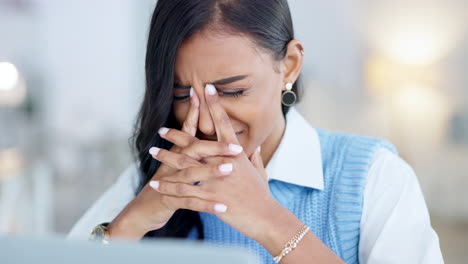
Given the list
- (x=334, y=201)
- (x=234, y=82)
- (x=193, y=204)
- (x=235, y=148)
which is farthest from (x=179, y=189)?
(x=334, y=201)

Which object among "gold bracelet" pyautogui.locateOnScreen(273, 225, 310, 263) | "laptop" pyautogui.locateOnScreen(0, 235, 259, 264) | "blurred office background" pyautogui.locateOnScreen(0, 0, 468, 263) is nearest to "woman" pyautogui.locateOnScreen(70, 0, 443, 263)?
"gold bracelet" pyautogui.locateOnScreen(273, 225, 310, 263)

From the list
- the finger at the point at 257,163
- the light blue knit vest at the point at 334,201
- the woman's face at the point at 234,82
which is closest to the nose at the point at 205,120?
the woman's face at the point at 234,82

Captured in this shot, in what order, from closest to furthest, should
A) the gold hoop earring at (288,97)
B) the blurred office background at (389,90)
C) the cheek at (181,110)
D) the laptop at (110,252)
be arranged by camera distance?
the laptop at (110,252), the cheek at (181,110), the gold hoop earring at (288,97), the blurred office background at (389,90)

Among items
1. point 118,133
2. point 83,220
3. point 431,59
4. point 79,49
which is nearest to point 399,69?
point 431,59

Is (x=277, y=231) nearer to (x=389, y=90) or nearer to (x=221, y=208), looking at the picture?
(x=221, y=208)

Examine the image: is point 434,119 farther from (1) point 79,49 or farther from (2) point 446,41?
(1) point 79,49

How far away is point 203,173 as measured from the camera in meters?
1.15

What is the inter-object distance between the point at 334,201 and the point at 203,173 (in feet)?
1.04

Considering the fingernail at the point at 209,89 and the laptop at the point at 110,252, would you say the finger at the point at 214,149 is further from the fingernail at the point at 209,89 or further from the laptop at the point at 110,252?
the laptop at the point at 110,252

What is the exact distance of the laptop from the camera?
0.45 meters

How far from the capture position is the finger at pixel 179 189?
3.75 ft

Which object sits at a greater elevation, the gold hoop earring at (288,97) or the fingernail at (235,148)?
the gold hoop earring at (288,97)

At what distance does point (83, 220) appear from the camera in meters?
1.38

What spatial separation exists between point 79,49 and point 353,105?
2.90 meters
